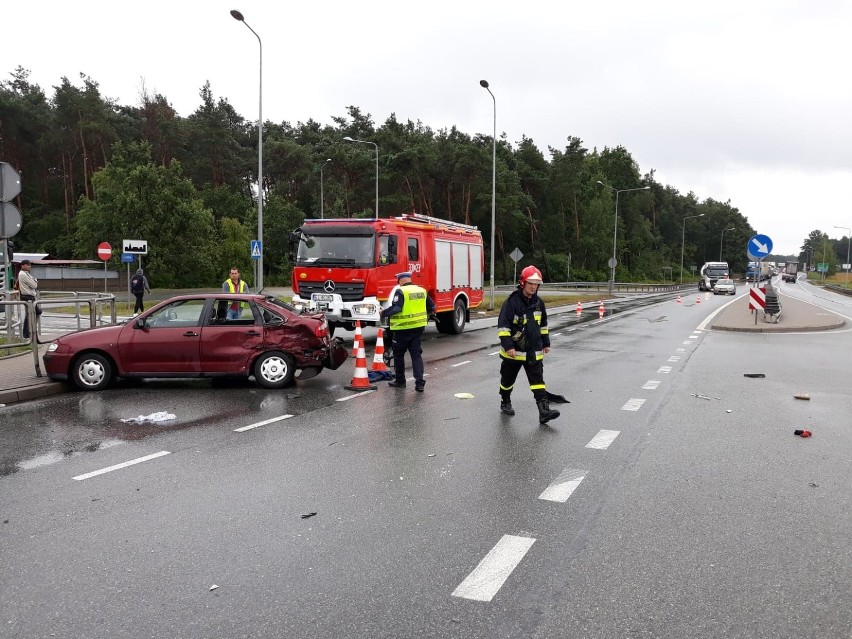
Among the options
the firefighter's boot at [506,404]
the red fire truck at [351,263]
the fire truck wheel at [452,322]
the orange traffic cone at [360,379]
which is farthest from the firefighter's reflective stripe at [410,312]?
the fire truck wheel at [452,322]

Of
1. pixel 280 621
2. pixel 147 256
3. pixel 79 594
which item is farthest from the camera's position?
pixel 147 256

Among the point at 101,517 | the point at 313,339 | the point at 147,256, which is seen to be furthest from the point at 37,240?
the point at 101,517

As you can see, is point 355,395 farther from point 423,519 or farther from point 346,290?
point 346,290

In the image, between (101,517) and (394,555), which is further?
(101,517)

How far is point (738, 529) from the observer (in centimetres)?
438

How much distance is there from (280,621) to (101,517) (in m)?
2.06

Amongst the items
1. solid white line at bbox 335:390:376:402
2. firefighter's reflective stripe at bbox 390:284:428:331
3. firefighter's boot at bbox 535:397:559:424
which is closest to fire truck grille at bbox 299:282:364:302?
firefighter's reflective stripe at bbox 390:284:428:331

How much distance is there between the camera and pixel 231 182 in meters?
65.0

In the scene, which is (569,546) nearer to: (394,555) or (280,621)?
(394,555)

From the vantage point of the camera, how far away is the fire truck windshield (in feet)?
47.7

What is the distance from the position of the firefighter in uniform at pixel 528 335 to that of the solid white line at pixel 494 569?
3.41m

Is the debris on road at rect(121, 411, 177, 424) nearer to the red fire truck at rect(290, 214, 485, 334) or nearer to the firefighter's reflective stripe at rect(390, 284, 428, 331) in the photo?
the firefighter's reflective stripe at rect(390, 284, 428, 331)

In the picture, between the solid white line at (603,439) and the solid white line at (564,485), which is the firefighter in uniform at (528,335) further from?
the solid white line at (564,485)

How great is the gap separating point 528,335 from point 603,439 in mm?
1490
